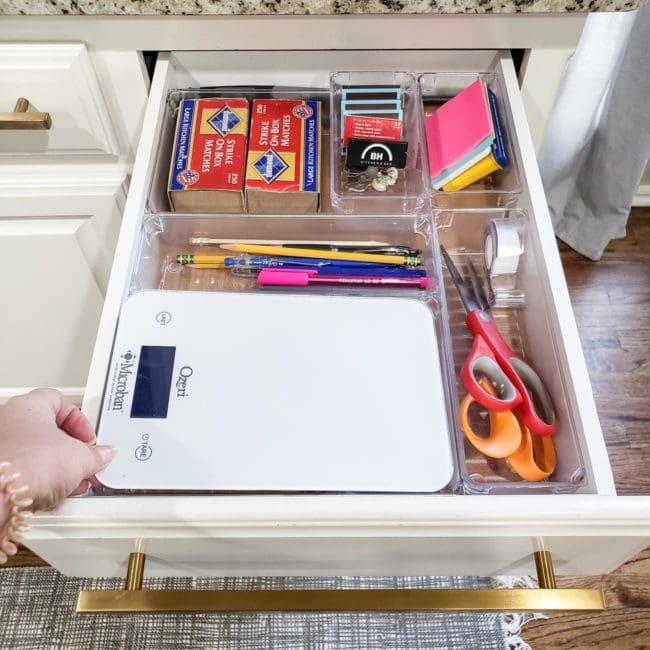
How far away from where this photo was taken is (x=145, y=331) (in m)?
0.57

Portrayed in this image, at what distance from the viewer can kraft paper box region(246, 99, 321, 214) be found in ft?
2.22

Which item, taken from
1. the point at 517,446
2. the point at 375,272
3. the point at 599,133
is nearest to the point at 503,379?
the point at 517,446

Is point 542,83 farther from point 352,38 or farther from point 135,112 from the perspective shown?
point 135,112

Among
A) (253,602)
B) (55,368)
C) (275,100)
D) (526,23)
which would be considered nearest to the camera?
(253,602)

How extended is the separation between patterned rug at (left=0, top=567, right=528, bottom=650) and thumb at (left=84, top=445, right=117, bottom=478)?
67 centimetres

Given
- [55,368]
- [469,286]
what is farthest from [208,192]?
[55,368]

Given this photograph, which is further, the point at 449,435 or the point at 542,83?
the point at 542,83

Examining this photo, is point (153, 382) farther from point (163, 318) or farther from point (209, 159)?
point (209, 159)

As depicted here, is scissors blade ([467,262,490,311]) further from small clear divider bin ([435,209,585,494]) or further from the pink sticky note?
the pink sticky note

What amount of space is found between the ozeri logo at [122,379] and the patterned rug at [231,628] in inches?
25.8

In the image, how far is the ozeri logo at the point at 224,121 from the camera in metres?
0.71

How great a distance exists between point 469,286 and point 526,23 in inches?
11.2

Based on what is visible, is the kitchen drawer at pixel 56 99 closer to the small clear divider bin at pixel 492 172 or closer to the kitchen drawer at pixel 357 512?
the kitchen drawer at pixel 357 512

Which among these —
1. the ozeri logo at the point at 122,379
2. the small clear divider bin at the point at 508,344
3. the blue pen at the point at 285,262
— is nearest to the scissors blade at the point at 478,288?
the small clear divider bin at the point at 508,344
